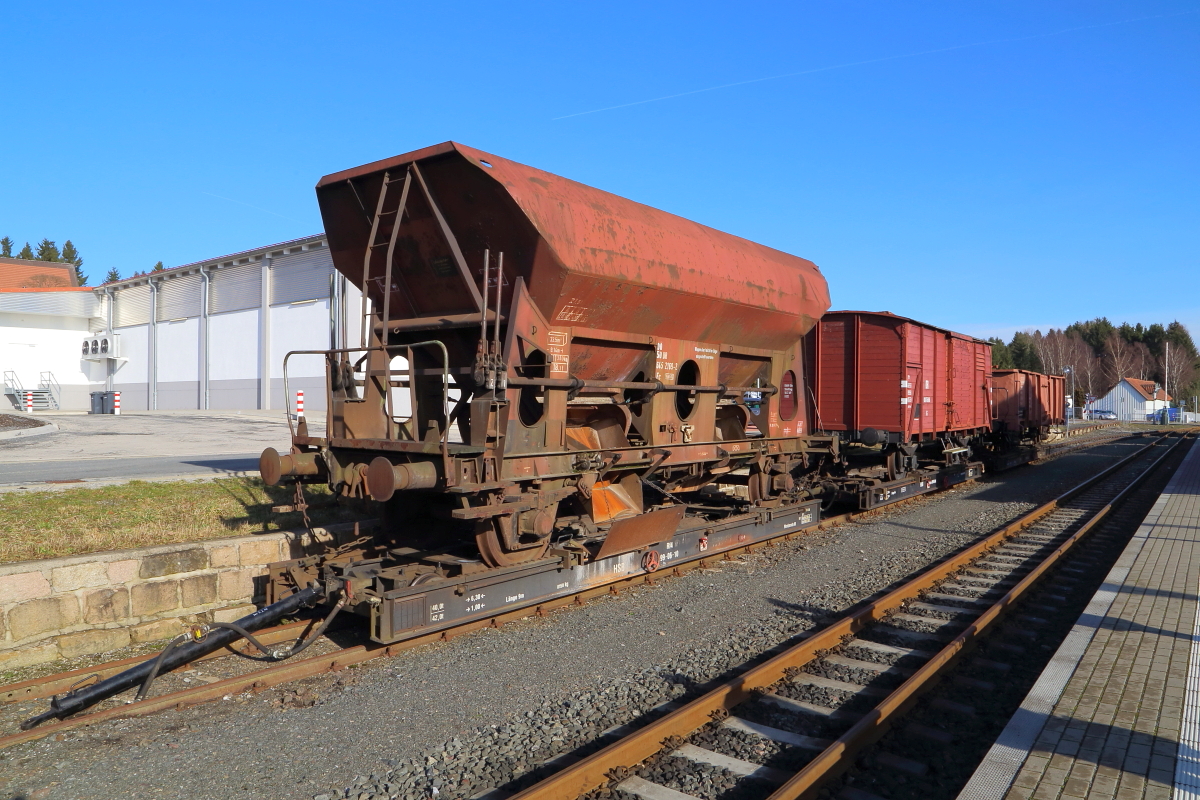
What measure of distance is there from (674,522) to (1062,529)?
744 centimetres

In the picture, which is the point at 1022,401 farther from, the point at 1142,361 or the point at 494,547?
the point at 1142,361

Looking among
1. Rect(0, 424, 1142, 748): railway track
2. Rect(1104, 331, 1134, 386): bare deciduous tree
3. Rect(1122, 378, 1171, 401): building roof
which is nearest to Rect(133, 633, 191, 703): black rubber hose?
Rect(0, 424, 1142, 748): railway track

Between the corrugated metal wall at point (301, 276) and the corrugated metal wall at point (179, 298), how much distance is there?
722 cm

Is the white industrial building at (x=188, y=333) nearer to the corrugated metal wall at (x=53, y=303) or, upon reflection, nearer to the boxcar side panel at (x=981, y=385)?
the corrugated metal wall at (x=53, y=303)

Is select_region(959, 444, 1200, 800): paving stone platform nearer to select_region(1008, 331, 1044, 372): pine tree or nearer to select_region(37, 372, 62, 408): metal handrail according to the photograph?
select_region(37, 372, 62, 408): metal handrail

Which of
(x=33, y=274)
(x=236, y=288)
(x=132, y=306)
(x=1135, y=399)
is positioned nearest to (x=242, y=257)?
(x=236, y=288)

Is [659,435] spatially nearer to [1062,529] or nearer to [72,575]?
[72,575]

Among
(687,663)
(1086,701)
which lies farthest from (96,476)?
(1086,701)

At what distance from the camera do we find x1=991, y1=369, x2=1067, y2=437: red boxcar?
2277 centimetres

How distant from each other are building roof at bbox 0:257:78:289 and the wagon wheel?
5150 centimetres

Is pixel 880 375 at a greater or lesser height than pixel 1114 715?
greater

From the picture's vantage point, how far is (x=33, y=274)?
48.6 meters

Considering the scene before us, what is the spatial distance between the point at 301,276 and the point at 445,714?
2866 centimetres

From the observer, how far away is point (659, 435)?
8.23m
